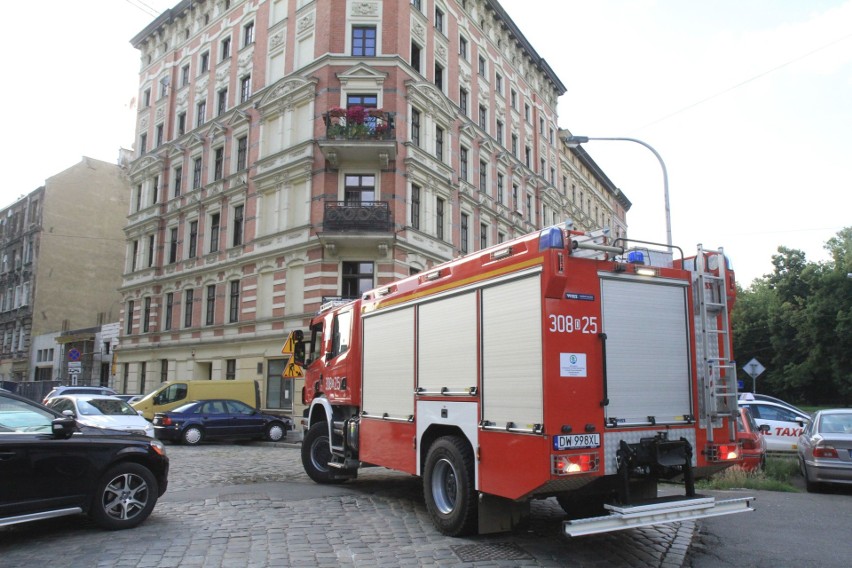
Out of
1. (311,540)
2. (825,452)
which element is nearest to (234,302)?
(311,540)

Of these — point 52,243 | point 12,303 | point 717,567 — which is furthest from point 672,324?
point 12,303

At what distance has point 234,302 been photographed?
94.3 feet

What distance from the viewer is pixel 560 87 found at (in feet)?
142

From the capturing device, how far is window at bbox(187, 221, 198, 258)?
1251 inches

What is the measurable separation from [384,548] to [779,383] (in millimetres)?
54592


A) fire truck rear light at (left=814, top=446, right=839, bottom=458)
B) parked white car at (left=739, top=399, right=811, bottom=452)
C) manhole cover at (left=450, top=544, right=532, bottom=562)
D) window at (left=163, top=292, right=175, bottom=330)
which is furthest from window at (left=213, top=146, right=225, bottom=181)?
manhole cover at (left=450, top=544, right=532, bottom=562)

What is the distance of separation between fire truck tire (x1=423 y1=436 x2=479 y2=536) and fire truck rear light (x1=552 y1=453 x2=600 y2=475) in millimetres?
1377

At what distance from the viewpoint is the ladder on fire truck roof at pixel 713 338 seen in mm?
6465

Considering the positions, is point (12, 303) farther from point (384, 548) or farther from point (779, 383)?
point (779, 383)

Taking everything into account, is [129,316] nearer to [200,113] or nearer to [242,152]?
[200,113]

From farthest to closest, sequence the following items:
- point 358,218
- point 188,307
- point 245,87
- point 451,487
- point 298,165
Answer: point 188,307
point 245,87
point 298,165
point 358,218
point 451,487

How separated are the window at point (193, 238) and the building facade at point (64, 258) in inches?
881

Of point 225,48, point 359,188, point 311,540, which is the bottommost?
point 311,540

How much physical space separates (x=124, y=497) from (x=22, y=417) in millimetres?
1383
